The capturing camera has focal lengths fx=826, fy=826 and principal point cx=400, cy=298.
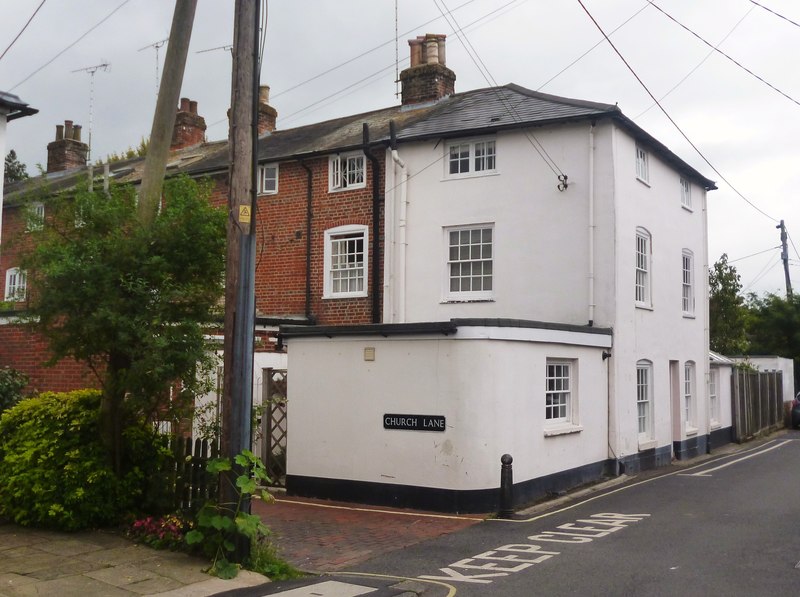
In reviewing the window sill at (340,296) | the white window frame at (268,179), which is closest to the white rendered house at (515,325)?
the window sill at (340,296)

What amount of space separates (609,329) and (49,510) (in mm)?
11272

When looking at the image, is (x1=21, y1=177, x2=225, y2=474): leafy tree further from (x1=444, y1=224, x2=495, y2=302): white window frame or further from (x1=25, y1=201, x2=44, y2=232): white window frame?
(x1=444, y1=224, x2=495, y2=302): white window frame

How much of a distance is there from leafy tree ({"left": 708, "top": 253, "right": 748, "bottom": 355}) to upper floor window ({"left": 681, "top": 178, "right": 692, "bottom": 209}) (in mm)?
12190

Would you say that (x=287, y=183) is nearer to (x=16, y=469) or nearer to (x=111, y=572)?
(x=16, y=469)

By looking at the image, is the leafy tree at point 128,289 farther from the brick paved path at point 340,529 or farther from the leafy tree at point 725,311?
the leafy tree at point 725,311

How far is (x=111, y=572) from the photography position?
8141mm

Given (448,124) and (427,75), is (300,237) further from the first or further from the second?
(427,75)

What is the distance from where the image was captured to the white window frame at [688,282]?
73.0 feet

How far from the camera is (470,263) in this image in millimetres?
18969

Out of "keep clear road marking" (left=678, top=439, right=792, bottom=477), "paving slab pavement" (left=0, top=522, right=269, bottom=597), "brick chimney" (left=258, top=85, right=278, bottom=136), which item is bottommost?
"keep clear road marking" (left=678, top=439, right=792, bottom=477)

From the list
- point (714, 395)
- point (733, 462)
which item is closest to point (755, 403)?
point (714, 395)

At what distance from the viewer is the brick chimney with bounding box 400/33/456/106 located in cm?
2270

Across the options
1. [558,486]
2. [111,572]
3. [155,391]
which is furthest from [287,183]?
[111,572]

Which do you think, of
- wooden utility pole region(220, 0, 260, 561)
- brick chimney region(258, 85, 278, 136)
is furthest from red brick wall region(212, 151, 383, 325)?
wooden utility pole region(220, 0, 260, 561)
